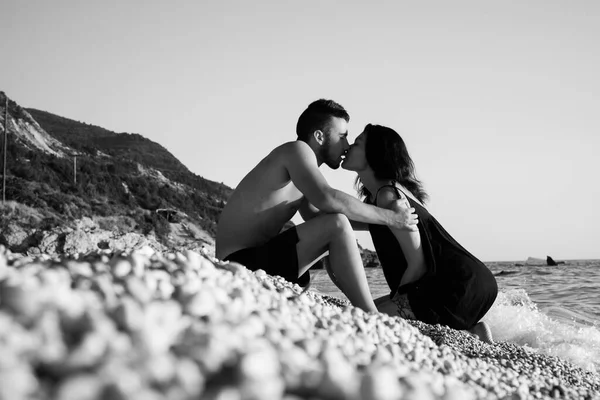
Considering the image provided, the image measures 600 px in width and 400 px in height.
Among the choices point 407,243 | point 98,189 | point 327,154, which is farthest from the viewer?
point 98,189

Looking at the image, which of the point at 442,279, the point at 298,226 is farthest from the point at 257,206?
the point at 442,279

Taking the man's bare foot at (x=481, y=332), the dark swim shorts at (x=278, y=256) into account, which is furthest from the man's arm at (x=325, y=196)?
the man's bare foot at (x=481, y=332)

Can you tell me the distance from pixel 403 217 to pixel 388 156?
68cm

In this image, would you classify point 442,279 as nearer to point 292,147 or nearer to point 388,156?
point 388,156

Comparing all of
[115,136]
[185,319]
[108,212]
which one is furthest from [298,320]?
[115,136]

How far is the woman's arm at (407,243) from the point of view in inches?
159

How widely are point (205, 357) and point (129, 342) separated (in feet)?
0.46

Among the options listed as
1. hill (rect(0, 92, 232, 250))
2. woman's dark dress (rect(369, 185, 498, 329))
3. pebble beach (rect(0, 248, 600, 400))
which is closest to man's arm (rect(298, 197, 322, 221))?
woman's dark dress (rect(369, 185, 498, 329))

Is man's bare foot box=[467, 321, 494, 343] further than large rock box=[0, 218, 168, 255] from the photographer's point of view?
No

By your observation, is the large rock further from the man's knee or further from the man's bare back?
the man's knee

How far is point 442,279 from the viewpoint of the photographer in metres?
4.15

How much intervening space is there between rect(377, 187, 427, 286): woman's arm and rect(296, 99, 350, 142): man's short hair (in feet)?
2.58

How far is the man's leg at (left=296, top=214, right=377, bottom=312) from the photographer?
323 cm

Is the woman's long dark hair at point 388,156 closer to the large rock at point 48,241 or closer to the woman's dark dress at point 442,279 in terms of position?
the woman's dark dress at point 442,279
